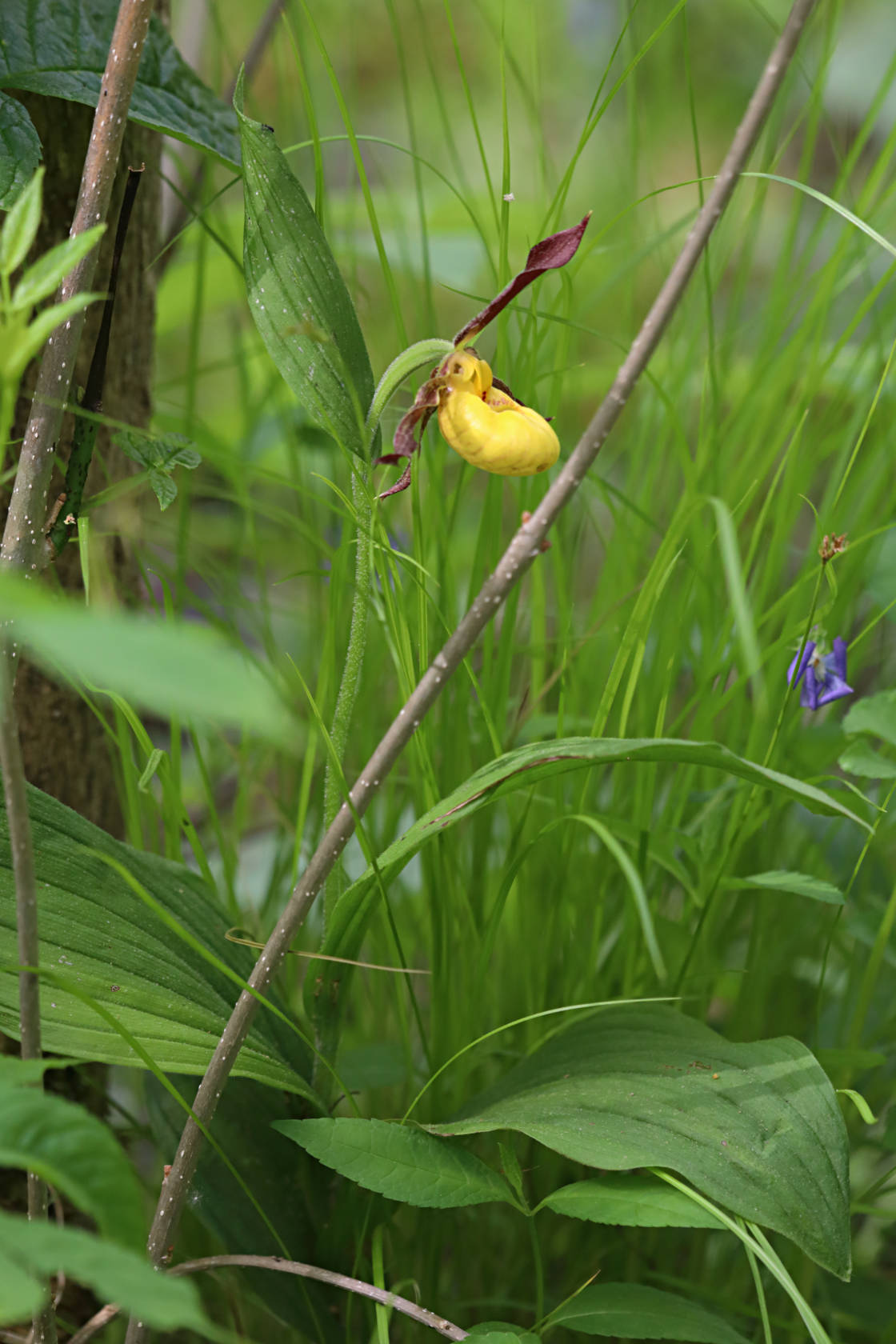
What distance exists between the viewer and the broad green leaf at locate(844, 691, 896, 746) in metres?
0.51

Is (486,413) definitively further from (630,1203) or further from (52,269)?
(630,1203)

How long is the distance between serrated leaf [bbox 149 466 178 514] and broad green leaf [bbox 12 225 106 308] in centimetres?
16

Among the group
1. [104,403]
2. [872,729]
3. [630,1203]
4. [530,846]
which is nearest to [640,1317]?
[630,1203]

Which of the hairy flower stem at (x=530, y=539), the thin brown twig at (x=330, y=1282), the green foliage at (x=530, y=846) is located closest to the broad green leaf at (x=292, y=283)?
the green foliage at (x=530, y=846)

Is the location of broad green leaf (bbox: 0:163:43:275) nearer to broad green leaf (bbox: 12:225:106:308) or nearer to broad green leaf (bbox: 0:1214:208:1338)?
broad green leaf (bbox: 12:225:106:308)

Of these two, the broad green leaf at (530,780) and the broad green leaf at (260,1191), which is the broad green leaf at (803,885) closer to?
the broad green leaf at (530,780)

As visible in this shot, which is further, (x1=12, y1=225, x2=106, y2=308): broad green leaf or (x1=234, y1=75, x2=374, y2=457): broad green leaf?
(x1=234, y1=75, x2=374, y2=457): broad green leaf

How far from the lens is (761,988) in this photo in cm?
65

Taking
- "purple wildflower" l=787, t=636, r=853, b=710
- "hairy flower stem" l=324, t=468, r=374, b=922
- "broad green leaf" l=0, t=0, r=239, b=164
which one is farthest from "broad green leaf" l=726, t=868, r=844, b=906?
"broad green leaf" l=0, t=0, r=239, b=164

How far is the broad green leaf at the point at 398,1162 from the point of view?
398 millimetres

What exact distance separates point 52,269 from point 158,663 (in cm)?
16

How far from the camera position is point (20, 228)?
0.87 ft

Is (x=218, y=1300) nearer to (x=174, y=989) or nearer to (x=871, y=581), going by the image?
(x=174, y=989)

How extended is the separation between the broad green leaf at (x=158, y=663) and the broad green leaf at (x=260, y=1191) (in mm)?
394
